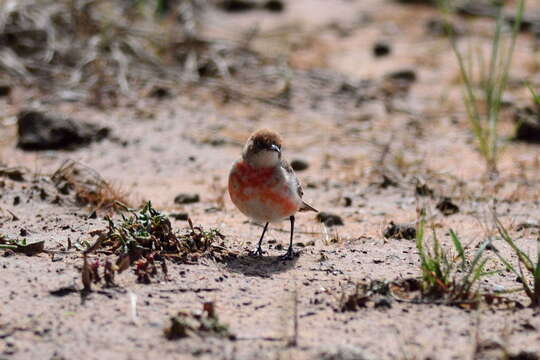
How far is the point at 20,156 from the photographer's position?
8.11 meters

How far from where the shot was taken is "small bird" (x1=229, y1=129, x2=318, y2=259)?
5.33m

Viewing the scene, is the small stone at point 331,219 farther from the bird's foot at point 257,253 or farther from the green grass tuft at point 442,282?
the green grass tuft at point 442,282

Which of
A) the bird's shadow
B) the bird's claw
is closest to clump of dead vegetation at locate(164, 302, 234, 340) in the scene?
the bird's shadow

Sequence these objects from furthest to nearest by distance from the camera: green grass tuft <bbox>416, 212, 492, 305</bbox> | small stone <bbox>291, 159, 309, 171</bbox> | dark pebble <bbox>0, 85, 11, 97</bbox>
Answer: dark pebble <bbox>0, 85, 11, 97</bbox>
small stone <bbox>291, 159, 309, 171</bbox>
green grass tuft <bbox>416, 212, 492, 305</bbox>

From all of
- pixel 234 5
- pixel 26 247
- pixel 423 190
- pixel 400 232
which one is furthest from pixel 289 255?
pixel 234 5

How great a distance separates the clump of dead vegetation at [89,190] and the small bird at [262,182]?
1191 millimetres

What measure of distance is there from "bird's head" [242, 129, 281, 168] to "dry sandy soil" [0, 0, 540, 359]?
0.61 m

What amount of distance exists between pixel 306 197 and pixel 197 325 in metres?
3.55

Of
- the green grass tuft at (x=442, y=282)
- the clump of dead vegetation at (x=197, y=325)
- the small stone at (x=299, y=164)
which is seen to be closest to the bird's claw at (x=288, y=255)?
the green grass tuft at (x=442, y=282)

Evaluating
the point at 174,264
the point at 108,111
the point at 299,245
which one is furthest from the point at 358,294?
the point at 108,111

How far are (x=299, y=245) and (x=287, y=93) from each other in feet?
16.2

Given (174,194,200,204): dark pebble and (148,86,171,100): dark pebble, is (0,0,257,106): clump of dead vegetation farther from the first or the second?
(174,194,200,204): dark pebble

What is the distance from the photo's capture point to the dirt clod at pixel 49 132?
8266mm

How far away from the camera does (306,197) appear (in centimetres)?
730
